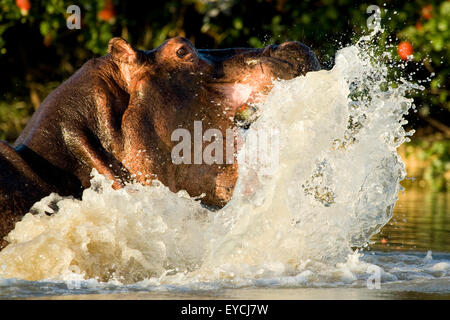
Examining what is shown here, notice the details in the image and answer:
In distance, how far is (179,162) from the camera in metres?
3.54

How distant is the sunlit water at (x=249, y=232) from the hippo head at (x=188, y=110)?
0.08 metres

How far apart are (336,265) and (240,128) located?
71cm

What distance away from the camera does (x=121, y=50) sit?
3660mm

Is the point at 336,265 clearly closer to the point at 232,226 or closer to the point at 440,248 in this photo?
the point at 232,226

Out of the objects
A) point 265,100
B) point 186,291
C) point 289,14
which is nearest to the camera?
point 186,291

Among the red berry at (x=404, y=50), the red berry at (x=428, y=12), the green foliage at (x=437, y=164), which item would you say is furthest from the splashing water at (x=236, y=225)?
the green foliage at (x=437, y=164)

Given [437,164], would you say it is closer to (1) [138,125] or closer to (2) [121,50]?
(2) [121,50]

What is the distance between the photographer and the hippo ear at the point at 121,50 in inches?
142

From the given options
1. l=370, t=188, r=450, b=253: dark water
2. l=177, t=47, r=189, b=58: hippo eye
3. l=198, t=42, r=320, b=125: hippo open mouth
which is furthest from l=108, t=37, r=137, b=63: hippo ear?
l=370, t=188, r=450, b=253: dark water

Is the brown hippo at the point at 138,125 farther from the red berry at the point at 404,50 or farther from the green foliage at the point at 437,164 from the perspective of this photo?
the green foliage at the point at 437,164

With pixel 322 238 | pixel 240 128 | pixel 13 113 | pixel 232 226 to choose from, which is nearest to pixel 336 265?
pixel 322 238

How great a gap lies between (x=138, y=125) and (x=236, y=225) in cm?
57

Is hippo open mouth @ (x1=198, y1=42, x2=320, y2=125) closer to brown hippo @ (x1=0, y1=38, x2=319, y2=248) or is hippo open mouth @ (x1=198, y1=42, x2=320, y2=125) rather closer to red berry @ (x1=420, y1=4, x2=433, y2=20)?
brown hippo @ (x1=0, y1=38, x2=319, y2=248)
